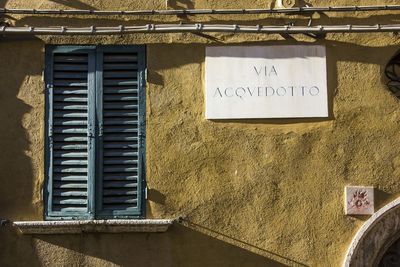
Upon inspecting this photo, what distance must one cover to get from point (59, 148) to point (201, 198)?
1395 millimetres

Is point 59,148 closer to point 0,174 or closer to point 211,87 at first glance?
point 0,174

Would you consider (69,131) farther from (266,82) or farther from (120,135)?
(266,82)

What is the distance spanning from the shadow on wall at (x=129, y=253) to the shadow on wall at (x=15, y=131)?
1.26 feet

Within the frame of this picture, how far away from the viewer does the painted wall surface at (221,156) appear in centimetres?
968

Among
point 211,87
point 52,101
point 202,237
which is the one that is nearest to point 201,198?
point 202,237

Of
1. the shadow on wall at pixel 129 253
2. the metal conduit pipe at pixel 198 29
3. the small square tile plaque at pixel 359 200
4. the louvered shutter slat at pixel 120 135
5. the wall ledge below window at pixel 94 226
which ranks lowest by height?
the shadow on wall at pixel 129 253

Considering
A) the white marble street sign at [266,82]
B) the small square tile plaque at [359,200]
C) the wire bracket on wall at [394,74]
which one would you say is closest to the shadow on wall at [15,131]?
the white marble street sign at [266,82]

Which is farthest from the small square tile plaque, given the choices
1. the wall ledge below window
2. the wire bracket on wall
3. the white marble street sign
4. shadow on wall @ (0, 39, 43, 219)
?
shadow on wall @ (0, 39, 43, 219)

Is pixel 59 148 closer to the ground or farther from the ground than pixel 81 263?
farther from the ground

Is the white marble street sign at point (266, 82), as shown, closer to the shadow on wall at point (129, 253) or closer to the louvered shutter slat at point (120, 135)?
the louvered shutter slat at point (120, 135)

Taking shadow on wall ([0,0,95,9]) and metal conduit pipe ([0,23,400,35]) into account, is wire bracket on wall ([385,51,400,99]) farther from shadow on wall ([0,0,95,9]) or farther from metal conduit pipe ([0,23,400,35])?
shadow on wall ([0,0,95,9])

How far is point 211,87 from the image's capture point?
32.6 feet

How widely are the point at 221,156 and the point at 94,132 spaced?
1.19 m

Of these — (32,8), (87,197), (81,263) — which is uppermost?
(32,8)
